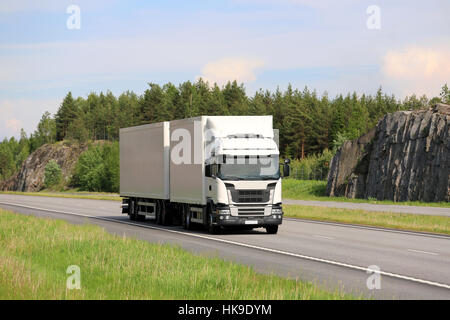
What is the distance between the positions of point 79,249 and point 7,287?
20.9 ft

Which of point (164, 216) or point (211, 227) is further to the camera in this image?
point (164, 216)

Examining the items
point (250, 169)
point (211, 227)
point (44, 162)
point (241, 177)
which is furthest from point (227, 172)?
point (44, 162)

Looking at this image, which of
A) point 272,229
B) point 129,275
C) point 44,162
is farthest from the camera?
point 44,162

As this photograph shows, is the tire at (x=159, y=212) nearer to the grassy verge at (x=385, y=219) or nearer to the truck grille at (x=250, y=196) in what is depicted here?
the truck grille at (x=250, y=196)

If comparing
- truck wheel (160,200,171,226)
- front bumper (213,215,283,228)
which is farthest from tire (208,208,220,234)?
truck wheel (160,200,171,226)

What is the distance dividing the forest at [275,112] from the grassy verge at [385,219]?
4945cm

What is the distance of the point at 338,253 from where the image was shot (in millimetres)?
17688

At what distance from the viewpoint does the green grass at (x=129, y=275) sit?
9.79 m

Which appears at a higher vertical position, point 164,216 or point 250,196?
point 250,196

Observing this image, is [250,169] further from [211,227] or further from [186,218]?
[186,218]

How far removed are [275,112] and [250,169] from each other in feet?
331

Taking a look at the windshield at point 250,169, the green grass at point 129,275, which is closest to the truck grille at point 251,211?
the windshield at point 250,169

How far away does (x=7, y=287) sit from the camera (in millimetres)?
9766

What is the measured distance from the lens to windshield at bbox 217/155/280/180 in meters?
23.2
